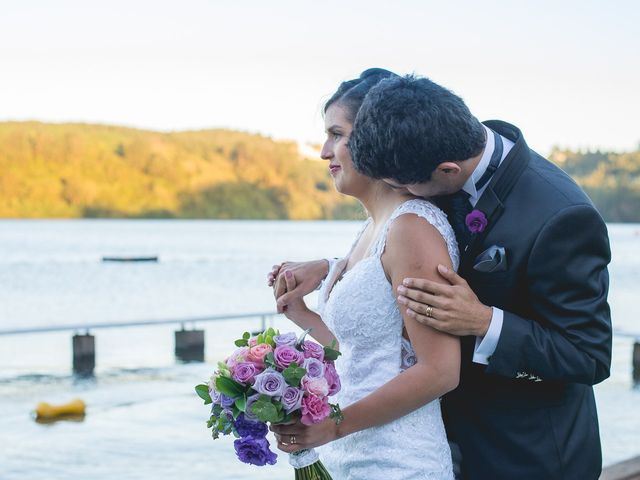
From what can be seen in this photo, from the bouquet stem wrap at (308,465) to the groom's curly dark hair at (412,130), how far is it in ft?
2.50

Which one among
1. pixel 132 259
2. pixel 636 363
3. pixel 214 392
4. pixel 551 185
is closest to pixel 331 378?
pixel 214 392

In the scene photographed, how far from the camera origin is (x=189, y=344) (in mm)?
22547

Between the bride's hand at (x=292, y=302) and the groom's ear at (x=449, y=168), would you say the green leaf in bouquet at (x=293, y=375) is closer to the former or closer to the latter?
the groom's ear at (x=449, y=168)

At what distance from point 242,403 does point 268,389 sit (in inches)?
3.3

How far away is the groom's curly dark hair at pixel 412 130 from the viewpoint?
2348mm

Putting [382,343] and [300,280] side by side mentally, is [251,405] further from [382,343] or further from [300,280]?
[300,280]

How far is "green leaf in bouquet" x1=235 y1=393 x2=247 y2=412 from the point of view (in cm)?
231

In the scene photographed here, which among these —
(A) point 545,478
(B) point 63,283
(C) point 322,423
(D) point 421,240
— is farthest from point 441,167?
(B) point 63,283

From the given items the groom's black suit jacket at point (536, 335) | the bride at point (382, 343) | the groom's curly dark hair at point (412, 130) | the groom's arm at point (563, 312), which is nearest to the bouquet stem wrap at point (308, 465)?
the bride at point (382, 343)

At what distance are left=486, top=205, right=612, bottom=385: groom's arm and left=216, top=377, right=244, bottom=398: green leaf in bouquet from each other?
641mm

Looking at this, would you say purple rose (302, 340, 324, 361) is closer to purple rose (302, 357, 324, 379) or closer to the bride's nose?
purple rose (302, 357, 324, 379)

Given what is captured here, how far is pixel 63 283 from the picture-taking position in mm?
64938

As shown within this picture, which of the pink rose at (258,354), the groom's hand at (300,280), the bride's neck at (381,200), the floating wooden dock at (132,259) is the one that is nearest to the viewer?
the pink rose at (258,354)

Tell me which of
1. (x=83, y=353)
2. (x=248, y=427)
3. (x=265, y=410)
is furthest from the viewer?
(x=83, y=353)
